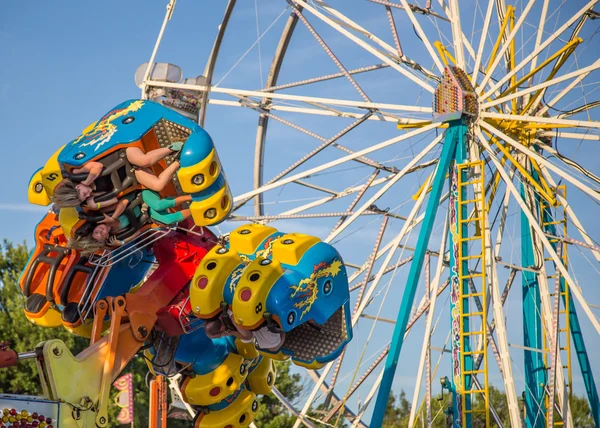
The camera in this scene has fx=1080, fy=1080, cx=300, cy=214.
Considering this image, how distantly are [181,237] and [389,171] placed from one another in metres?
5.38

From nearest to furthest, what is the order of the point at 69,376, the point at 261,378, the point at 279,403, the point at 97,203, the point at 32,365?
the point at 69,376, the point at 97,203, the point at 261,378, the point at 32,365, the point at 279,403

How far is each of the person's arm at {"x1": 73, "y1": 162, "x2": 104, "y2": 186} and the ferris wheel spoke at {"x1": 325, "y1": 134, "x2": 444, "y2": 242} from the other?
5476mm

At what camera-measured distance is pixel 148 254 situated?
11391 mm

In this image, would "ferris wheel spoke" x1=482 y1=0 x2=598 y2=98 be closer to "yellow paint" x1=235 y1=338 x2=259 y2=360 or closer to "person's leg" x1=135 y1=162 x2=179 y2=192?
"yellow paint" x1=235 y1=338 x2=259 y2=360

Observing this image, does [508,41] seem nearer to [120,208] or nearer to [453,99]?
[453,99]

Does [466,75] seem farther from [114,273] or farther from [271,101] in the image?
[114,273]

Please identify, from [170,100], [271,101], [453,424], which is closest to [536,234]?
[453,424]

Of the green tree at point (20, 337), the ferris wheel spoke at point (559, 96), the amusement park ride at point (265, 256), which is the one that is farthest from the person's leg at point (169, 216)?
the green tree at point (20, 337)

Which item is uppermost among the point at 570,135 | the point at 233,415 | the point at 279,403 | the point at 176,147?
the point at 570,135

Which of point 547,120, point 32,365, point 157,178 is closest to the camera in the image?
point 157,178

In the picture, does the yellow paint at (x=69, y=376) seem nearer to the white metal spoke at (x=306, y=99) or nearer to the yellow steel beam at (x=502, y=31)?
the white metal spoke at (x=306, y=99)

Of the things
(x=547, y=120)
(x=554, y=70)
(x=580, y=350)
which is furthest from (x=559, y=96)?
(x=580, y=350)

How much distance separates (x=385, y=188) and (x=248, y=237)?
4.31m

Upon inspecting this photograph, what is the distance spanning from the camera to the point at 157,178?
1010cm
